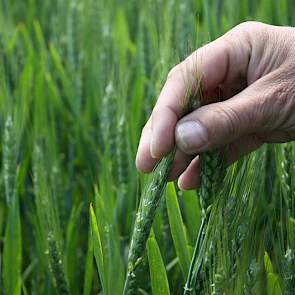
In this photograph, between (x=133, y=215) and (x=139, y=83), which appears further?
(x=139, y=83)

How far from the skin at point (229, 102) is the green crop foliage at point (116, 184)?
0.09 feet

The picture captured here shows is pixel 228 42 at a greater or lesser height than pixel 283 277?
greater

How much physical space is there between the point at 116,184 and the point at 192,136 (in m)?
0.49

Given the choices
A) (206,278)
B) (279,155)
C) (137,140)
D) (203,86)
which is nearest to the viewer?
(206,278)

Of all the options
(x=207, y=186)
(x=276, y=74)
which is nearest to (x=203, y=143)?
(x=207, y=186)

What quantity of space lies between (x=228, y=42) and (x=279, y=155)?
8.0 inches

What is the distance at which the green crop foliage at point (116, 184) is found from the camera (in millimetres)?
875

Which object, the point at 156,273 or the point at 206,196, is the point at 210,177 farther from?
the point at 156,273

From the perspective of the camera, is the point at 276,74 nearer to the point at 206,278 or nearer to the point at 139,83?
the point at 206,278

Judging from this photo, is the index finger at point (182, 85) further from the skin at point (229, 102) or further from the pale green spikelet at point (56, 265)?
the pale green spikelet at point (56, 265)

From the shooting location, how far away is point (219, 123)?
2.84 feet

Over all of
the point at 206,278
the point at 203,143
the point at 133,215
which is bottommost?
the point at 133,215

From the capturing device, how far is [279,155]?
1.10m

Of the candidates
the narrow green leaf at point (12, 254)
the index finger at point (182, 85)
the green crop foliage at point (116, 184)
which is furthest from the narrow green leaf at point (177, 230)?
the narrow green leaf at point (12, 254)
